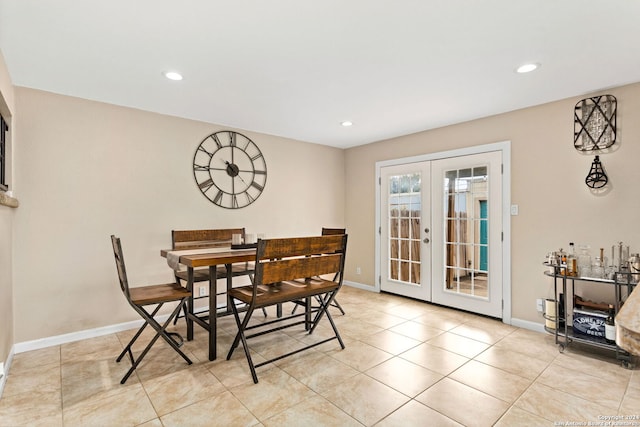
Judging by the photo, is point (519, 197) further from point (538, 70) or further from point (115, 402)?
point (115, 402)

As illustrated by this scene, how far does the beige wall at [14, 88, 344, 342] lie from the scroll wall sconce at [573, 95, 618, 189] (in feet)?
12.3

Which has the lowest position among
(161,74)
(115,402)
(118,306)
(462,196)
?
(115,402)

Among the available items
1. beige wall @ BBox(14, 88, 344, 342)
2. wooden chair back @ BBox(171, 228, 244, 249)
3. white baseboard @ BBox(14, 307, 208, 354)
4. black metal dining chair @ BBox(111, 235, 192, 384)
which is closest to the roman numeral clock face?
beige wall @ BBox(14, 88, 344, 342)

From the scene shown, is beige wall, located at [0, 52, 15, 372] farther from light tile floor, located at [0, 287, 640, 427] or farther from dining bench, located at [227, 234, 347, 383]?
dining bench, located at [227, 234, 347, 383]

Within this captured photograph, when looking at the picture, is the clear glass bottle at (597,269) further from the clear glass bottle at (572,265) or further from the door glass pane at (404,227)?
the door glass pane at (404,227)

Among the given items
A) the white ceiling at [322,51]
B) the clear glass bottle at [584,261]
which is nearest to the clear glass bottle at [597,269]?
the clear glass bottle at [584,261]

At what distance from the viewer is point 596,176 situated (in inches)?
112

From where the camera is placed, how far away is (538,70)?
8.03ft

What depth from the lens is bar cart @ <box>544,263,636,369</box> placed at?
248 centimetres

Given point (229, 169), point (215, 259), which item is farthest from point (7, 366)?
point (229, 169)

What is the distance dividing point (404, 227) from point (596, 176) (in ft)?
7.02

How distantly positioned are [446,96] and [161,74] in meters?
2.47

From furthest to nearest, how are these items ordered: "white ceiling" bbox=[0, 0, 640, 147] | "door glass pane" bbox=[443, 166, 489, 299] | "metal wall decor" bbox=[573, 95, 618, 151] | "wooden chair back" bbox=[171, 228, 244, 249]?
"door glass pane" bbox=[443, 166, 489, 299]
"wooden chair back" bbox=[171, 228, 244, 249]
"metal wall decor" bbox=[573, 95, 618, 151]
"white ceiling" bbox=[0, 0, 640, 147]

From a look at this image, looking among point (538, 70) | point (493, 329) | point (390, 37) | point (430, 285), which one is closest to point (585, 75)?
point (538, 70)
